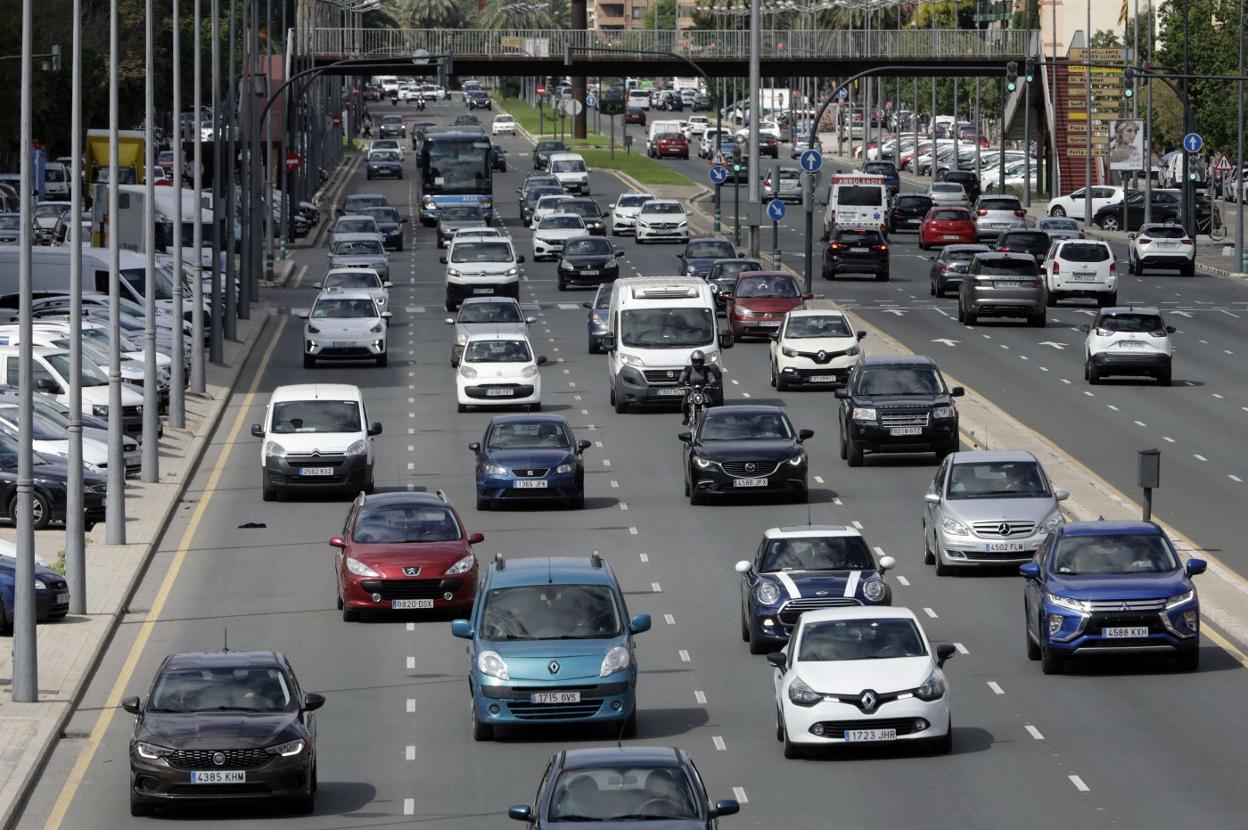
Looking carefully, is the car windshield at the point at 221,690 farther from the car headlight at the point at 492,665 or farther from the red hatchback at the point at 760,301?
the red hatchback at the point at 760,301

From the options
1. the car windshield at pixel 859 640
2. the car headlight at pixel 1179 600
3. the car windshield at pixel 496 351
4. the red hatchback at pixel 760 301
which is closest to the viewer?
the car windshield at pixel 859 640

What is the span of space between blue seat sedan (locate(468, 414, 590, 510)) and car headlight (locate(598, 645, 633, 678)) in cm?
1373

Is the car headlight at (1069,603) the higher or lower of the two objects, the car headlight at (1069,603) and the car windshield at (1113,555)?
the lower

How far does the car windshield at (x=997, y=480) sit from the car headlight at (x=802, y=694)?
968cm

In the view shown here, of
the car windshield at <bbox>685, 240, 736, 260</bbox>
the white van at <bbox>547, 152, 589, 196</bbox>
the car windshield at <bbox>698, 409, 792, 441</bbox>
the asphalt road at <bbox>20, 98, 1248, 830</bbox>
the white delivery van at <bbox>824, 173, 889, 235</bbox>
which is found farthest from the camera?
the white van at <bbox>547, 152, 589, 196</bbox>

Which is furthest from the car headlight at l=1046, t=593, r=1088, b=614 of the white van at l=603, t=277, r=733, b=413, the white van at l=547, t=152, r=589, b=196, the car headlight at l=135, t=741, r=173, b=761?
the white van at l=547, t=152, r=589, b=196

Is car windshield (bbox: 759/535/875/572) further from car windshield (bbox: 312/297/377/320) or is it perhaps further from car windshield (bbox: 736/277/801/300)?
car windshield (bbox: 736/277/801/300)

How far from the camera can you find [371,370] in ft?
177

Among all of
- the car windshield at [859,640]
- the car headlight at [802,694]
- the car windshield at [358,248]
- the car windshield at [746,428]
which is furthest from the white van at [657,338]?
the car windshield at [358,248]

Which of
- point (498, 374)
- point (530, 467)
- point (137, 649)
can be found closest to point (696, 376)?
point (498, 374)

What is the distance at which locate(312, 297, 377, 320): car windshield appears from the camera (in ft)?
177

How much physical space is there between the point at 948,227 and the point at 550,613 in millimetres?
62382

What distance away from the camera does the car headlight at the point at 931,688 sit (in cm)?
2161

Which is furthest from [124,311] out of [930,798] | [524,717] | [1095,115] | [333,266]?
[1095,115]
